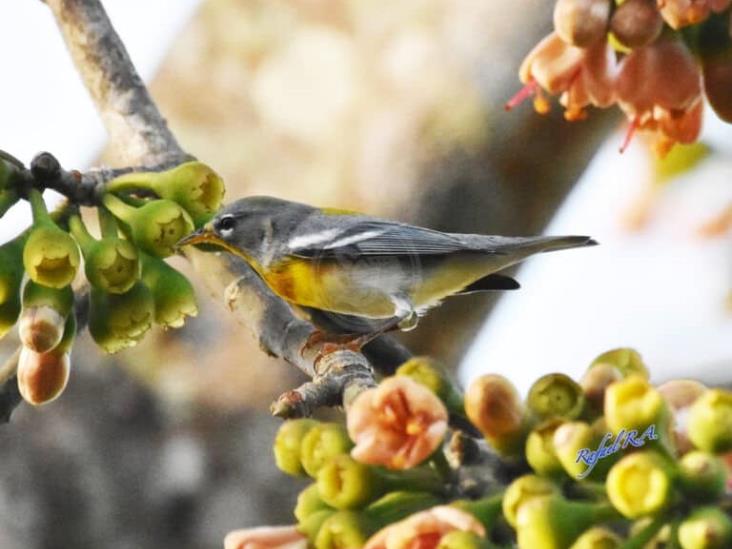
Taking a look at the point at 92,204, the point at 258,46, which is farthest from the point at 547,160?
the point at 92,204

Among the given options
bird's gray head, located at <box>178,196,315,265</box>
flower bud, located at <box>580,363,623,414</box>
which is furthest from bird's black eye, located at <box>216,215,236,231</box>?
flower bud, located at <box>580,363,623,414</box>

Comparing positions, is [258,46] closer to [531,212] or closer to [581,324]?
[531,212]

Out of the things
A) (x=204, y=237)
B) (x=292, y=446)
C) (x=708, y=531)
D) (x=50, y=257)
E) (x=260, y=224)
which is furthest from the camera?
(x=260, y=224)

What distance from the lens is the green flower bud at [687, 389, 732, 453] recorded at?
269mm

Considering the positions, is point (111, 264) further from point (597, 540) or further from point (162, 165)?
point (597, 540)

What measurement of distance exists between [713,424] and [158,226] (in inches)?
11.8

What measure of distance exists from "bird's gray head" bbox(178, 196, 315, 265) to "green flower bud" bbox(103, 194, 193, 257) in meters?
0.12

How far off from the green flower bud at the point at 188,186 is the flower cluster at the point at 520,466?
0.21m

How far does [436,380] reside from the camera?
352mm

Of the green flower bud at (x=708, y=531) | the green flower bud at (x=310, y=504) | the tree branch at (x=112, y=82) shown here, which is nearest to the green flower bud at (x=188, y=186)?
the tree branch at (x=112, y=82)

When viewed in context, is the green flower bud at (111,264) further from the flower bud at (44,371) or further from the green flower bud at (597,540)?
the green flower bud at (597,540)

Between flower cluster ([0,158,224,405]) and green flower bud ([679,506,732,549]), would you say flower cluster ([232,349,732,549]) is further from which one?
flower cluster ([0,158,224,405])

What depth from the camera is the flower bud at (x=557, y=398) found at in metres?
0.31

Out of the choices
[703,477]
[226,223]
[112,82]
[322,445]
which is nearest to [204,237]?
[226,223]
